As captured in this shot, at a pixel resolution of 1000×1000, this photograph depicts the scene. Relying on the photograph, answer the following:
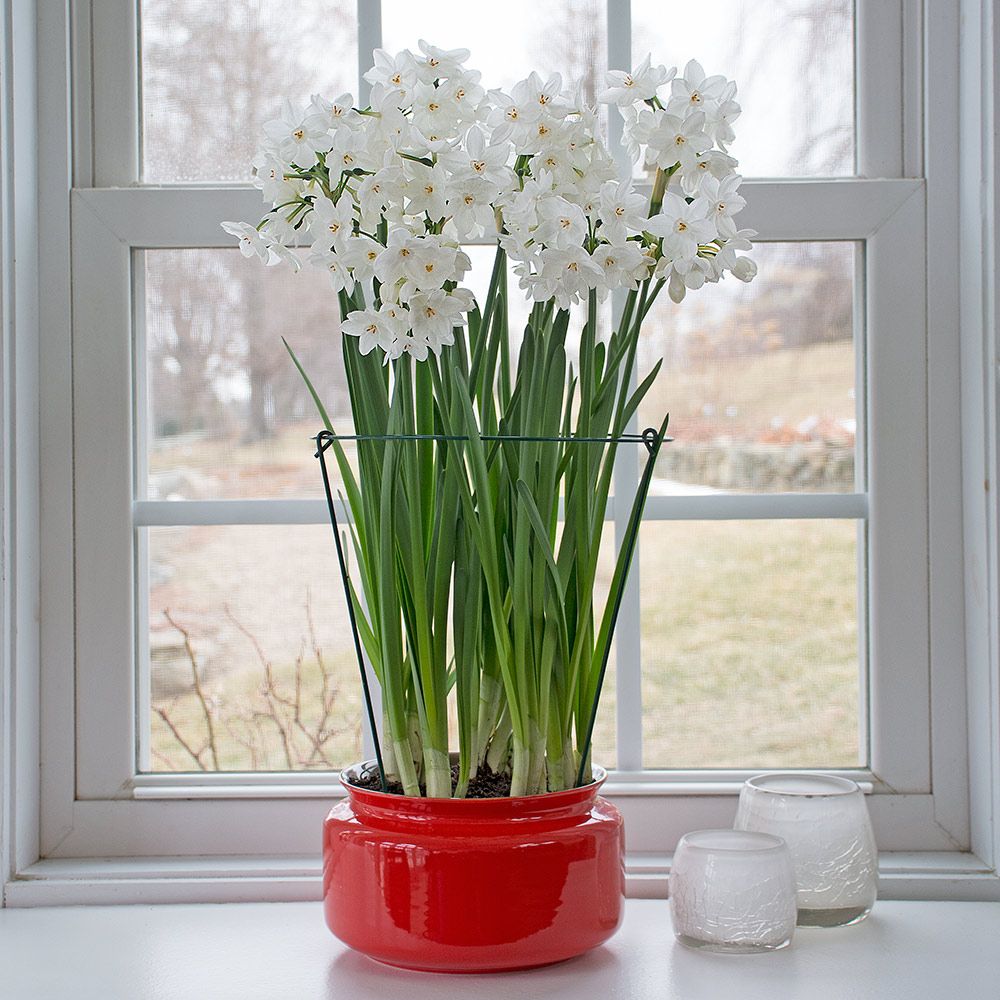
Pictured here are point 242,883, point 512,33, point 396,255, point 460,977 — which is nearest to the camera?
point 396,255

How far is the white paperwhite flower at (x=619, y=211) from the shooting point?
743mm

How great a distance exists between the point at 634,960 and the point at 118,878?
1.62ft

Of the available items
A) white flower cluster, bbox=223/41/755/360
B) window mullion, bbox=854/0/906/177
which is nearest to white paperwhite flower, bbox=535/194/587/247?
white flower cluster, bbox=223/41/755/360

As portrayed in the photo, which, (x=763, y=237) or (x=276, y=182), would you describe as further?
(x=763, y=237)

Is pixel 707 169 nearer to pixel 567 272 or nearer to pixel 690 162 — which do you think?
pixel 690 162

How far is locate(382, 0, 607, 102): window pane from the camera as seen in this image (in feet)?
3.66

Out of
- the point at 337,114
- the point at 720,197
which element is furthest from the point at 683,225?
the point at 337,114

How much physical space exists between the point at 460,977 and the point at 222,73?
91 centimetres

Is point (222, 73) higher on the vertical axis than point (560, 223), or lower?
higher

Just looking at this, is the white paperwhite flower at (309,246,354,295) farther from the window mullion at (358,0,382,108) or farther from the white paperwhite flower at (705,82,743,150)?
the window mullion at (358,0,382,108)

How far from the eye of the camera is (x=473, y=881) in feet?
2.59

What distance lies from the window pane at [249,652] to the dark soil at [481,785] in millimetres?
241

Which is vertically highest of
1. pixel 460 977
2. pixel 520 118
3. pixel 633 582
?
pixel 520 118

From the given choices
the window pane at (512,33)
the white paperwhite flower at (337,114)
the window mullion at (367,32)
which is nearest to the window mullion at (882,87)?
the window pane at (512,33)
